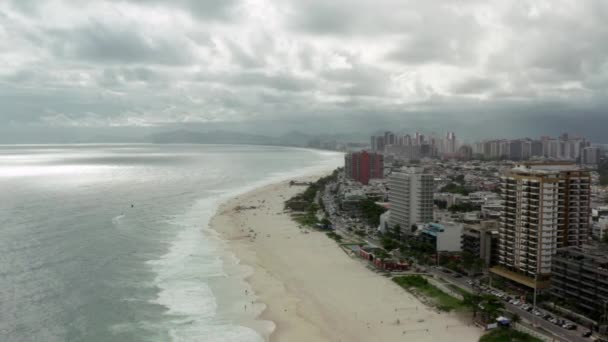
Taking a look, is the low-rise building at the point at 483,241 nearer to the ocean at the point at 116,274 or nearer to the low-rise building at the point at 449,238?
the low-rise building at the point at 449,238

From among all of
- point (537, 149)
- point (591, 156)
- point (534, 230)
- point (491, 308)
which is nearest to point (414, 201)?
point (534, 230)

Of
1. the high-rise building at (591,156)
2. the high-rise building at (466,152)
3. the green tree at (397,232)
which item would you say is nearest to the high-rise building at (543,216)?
the green tree at (397,232)

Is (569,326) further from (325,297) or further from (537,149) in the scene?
(537,149)

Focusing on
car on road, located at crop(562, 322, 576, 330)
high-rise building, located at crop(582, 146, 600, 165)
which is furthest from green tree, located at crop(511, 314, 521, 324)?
high-rise building, located at crop(582, 146, 600, 165)

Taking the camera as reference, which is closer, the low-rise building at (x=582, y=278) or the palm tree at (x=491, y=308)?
the palm tree at (x=491, y=308)

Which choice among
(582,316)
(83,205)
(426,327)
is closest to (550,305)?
(582,316)
